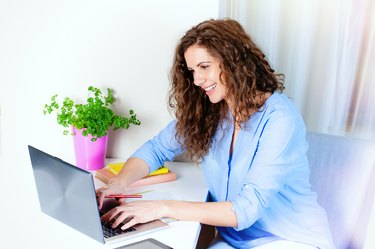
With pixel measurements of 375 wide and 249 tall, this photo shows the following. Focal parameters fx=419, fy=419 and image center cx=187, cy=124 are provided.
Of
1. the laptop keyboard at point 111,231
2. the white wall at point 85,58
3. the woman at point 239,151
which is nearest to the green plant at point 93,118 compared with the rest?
the white wall at point 85,58

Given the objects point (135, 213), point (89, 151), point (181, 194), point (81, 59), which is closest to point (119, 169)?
point (89, 151)

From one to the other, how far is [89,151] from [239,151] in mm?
652

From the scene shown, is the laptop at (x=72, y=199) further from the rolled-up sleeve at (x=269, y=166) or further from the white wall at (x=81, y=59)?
the white wall at (x=81, y=59)

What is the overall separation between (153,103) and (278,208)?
0.74 metres

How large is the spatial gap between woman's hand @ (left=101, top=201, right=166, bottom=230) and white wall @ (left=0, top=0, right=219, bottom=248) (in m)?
0.60

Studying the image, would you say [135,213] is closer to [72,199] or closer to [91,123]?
[72,199]

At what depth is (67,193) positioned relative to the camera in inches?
44.7

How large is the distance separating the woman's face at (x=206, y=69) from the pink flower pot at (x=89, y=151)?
56cm

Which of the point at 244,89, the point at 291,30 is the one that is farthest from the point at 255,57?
the point at 291,30

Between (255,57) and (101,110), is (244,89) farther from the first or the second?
(101,110)

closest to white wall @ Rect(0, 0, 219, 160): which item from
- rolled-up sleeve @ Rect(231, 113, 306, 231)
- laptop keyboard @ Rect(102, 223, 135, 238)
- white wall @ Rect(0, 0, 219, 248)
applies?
white wall @ Rect(0, 0, 219, 248)

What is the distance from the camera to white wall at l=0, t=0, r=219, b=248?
1745 mm

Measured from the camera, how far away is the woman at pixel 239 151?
1250 millimetres

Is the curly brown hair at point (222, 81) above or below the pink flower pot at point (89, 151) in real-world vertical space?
above
